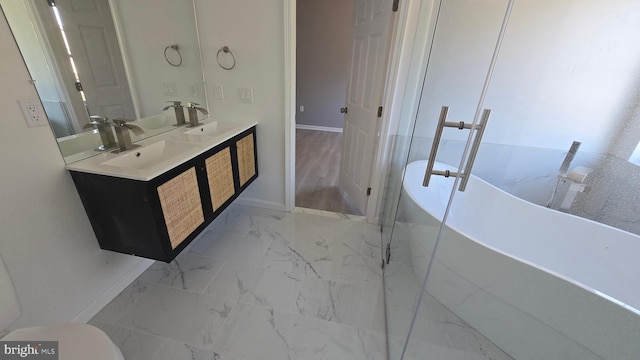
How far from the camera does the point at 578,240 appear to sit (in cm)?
153

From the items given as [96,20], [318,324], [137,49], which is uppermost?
[96,20]

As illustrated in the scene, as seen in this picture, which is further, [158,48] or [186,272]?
[158,48]

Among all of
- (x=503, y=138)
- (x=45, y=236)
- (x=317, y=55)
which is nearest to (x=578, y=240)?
(x=503, y=138)

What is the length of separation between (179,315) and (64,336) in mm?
683

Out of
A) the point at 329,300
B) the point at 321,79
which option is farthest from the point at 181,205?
the point at 321,79

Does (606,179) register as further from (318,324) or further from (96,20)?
(96,20)

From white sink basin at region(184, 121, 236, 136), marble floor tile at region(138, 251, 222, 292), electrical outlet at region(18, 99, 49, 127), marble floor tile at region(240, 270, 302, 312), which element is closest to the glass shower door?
marble floor tile at region(240, 270, 302, 312)

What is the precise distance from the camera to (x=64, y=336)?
2.84 ft

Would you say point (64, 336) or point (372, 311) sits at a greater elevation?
point (64, 336)

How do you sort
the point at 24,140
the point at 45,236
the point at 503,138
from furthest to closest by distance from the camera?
the point at 503,138 → the point at 45,236 → the point at 24,140

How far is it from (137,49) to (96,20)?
0.96ft

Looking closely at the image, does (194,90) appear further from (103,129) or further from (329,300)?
(329,300)

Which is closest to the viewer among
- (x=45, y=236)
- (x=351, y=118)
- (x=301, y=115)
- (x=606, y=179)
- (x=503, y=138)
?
(x=45, y=236)

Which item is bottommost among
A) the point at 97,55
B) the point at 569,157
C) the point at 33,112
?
the point at 569,157
